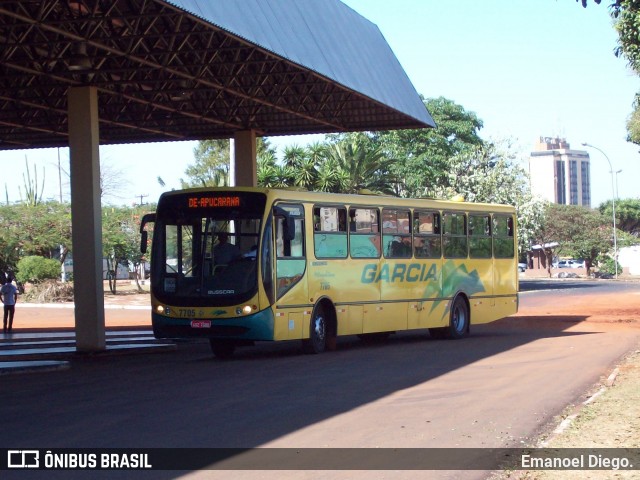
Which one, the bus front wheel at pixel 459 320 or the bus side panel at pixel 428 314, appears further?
the bus front wheel at pixel 459 320

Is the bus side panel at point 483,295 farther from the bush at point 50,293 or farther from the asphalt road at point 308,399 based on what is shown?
the bush at point 50,293

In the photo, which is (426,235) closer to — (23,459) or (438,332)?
(438,332)

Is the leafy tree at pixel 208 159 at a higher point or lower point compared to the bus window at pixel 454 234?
higher

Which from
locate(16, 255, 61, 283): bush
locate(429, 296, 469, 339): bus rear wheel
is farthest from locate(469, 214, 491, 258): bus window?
locate(16, 255, 61, 283): bush

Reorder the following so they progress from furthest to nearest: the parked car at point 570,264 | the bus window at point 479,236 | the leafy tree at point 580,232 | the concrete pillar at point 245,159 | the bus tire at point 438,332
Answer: the parked car at point 570,264 → the leafy tree at point 580,232 → the concrete pillar at point 245,159 → the bus window at point 479,236 → the bus tire at point 438,332

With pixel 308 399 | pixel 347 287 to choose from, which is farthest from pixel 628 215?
pixel 308 399

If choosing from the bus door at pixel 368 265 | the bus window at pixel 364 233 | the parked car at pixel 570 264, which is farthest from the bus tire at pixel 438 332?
the parked car at pixel 570 264

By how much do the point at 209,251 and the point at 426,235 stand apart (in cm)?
702

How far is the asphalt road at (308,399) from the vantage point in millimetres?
10539

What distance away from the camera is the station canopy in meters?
19.8

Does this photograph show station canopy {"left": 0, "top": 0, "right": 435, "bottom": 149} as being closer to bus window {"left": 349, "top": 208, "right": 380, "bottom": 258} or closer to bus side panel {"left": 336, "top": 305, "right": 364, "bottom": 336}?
bus window {"left": 349, "top": 208, "right": 380, "bottom": 258}

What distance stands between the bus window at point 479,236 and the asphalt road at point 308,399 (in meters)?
4.60

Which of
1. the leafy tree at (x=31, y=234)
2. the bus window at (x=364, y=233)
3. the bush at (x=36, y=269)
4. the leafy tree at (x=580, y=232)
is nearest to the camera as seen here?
the bus window at (x=364, y=233)

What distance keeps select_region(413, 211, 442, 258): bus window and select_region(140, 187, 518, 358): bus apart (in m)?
0.04
